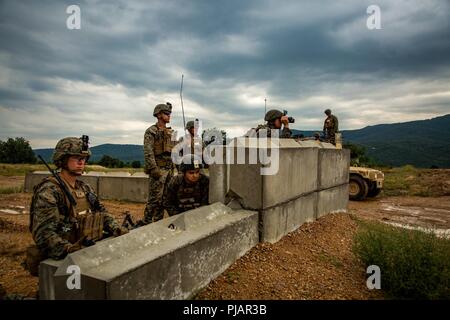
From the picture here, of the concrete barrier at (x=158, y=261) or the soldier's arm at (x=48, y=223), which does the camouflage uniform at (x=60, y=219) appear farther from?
the concrete barrier at (x=158, y=261)

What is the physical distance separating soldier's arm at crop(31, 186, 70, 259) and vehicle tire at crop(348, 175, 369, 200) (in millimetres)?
10780

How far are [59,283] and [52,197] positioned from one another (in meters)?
0.89

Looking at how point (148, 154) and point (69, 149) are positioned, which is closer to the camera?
point (69, 149)

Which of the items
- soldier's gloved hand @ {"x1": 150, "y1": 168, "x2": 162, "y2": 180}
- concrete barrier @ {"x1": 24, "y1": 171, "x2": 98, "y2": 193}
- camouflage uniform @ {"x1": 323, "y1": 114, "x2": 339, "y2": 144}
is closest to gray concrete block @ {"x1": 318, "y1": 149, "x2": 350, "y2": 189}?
A: soldier's gloved hand @ {"x1": 150, "y1": 168, "x2": 162, "y2": 180}

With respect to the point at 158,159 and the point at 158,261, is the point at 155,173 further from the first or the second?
the point at 158,261

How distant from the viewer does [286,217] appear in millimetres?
3918

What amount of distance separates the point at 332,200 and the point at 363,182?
6387 millimetres

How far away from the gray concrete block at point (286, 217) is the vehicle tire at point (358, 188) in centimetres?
727

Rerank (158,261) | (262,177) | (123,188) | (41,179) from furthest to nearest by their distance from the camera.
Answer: (41,179) → (123,188) → (262,177) → (158,261)

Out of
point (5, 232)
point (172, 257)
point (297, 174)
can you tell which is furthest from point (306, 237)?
point (5, 232)

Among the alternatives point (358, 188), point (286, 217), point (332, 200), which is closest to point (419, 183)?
point (358, 188)

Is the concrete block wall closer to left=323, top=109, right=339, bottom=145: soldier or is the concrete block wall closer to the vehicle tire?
left=323, top=109, right=339, bottom=145: soldier

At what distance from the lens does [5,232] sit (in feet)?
18.4
